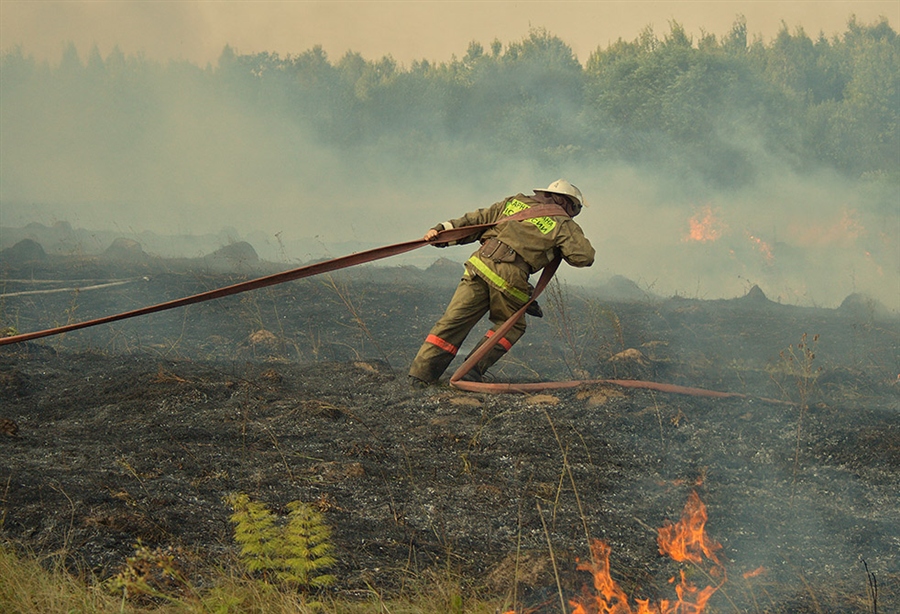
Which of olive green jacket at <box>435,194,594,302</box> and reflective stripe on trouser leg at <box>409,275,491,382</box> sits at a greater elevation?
olive green jacket at <box>435,194,594,302</box>

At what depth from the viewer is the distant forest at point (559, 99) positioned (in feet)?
71.7

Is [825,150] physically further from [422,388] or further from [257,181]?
[422,388]

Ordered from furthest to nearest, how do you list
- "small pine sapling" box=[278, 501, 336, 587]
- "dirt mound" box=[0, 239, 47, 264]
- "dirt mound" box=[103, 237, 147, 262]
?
"dirt mound" box=[103, 237, 147, 262], "dirt mound" box=[0, 239, 47, 264], "small pine sapling" box=[278, 501, 336, 587]

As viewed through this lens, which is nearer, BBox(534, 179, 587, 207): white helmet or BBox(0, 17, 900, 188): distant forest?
BBox(534, 179, 587, 207): white helmet

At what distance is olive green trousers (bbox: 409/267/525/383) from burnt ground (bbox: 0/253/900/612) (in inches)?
7.8

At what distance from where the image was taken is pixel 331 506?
158 inches

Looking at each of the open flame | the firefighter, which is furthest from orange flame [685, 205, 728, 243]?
the open flame

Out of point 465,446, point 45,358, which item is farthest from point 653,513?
point 45,358

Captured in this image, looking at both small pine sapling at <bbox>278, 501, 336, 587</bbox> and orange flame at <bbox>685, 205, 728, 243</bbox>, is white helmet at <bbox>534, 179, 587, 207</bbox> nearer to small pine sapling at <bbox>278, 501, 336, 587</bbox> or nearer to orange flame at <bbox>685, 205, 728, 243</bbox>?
small pine sapling at <bbox>278, 501, 336, 587</bbox>

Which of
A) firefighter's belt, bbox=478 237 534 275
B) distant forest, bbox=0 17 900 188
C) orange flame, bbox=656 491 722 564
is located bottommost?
orange flame, bbox=656 491 722 564

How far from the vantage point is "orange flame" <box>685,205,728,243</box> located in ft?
66.1

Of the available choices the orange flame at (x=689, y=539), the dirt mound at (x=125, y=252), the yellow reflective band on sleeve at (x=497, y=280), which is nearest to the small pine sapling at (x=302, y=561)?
the orange flame at (x=689, y=539)

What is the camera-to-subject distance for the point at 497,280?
5.99m

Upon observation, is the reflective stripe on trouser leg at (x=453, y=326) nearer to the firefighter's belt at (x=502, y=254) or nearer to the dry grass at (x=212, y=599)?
the firefighter's belt at (x=502, y=254)
